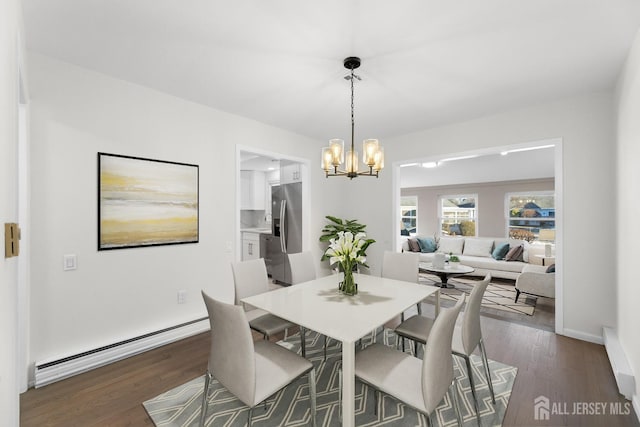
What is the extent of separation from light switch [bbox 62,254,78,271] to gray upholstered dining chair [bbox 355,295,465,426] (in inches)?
93.6

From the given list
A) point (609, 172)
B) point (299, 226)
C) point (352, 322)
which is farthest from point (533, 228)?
point (352, 322)

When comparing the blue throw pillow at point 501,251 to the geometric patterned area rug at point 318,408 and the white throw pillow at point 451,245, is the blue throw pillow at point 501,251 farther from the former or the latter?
the geometric patterned area rug at point 318,408

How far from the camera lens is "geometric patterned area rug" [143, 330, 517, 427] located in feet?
5.93

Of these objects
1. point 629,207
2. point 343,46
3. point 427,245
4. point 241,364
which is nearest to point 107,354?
point 241,364

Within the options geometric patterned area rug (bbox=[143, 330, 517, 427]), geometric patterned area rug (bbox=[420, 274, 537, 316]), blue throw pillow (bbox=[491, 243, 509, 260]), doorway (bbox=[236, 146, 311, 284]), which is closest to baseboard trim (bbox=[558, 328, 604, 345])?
geometric patterned area rug (bbox=[420, 274, 537, 316])

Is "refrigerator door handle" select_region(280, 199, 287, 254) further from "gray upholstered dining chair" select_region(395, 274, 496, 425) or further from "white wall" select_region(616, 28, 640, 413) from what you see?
"white wall" select_region(616, 28, 640, 413)

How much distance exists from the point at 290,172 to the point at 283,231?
41.1 inches

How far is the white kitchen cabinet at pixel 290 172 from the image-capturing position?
191 inches

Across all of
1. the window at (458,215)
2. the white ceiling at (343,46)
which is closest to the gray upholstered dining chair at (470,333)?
the white ceiling at (343,46)

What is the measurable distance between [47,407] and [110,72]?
2.58 metres

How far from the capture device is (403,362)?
1707mm

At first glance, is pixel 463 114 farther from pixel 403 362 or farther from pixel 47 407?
pixel 47 407

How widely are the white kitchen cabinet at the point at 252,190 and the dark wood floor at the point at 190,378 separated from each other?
385 centimetres

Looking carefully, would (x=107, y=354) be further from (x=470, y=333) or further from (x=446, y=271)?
(x=446, y=271)
